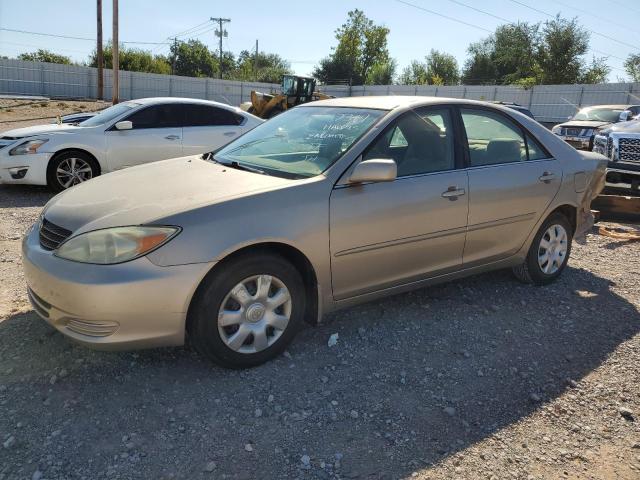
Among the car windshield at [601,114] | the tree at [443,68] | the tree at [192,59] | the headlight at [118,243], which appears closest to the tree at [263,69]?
the tree at [192,59]

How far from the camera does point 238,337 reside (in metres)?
3.09

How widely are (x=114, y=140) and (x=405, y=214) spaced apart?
598 centimetres

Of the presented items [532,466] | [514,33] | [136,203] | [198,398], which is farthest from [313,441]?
[514,33]

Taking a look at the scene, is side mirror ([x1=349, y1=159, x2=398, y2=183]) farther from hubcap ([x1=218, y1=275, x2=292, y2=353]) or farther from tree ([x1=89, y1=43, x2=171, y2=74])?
tree ([x1=89, y1=43, x2=171, y2=74])

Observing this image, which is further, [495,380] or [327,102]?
[327,102]

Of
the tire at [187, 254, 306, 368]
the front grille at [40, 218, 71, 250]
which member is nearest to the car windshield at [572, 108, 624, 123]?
the tire at [187, 254, 306, 368]

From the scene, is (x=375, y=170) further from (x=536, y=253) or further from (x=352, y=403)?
(x=536, y=253)

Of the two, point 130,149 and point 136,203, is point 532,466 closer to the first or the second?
point 136,203

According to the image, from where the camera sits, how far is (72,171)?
7945 millimetres

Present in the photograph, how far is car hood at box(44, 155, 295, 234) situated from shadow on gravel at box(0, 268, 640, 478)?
2.85 feet

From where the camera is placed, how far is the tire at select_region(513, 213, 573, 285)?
468 centimetres

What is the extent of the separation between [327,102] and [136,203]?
2.06 m

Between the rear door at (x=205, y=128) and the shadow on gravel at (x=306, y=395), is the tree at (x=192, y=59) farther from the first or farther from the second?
the shadow on gravel at (x=306, y=395)

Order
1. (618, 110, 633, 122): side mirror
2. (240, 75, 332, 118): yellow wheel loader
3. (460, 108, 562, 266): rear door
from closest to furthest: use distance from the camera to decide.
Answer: (460, 108, 562, 266): rear door < (618, 110, 633, 122): side mirror < (240, 75, 332, 118): yellow wheel loader
